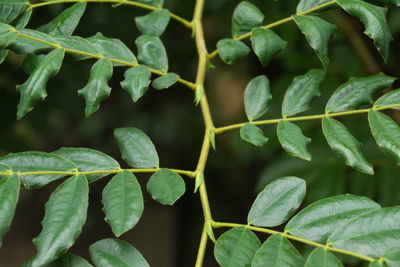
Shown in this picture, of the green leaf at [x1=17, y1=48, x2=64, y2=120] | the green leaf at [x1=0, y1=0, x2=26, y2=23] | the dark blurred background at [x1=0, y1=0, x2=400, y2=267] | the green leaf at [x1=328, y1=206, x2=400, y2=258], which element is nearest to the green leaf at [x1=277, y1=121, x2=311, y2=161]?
the green leaf at [x1=328, y1=206, x2=400, y2=258]

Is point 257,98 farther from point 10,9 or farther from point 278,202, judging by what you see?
point 10,9

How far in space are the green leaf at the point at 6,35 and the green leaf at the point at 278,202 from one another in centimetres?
42

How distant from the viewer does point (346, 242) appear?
780 mm

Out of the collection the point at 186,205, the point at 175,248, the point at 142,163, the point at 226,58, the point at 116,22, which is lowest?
the point at 175,248

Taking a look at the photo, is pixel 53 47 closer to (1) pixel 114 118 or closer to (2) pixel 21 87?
(2) pixel 21 87

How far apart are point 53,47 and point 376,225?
519 mm

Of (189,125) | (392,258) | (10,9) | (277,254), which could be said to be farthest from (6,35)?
(189,125)

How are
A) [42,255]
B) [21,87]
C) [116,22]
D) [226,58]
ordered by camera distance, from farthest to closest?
1. [116,22]
2. [226,58]
3. [21,87]
4. [42,255]

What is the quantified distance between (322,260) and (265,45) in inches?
15.0

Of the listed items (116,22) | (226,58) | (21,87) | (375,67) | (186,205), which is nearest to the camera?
(21,87)

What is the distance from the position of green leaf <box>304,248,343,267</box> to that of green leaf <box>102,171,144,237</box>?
0.23 metres

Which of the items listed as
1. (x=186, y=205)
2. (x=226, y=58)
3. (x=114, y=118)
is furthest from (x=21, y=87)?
(x=186, y=205)

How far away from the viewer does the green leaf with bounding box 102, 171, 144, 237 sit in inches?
31.4

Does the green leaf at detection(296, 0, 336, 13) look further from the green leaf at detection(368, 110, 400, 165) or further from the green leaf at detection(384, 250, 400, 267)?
the green leaf at detection(384, 250, 400, 267)
